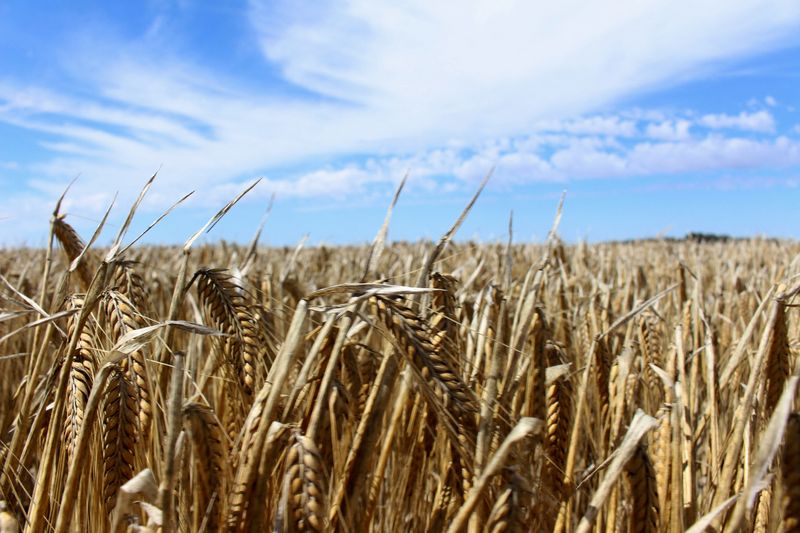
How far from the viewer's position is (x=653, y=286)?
495cm

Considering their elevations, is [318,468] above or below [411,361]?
below

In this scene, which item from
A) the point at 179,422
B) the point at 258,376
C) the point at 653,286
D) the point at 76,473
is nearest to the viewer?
the point at 179,422

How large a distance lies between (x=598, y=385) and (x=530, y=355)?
0.36 meters

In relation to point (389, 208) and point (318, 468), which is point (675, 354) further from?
point (318, 468)

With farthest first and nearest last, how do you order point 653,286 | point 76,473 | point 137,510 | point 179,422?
point 653,286 < point 137,510 < point 76,473 < point 179,422

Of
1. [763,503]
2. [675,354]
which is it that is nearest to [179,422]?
[763,503]

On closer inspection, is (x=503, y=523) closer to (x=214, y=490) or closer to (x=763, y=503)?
(x=214, y=490)

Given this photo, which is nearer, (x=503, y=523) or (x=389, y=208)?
(x=503, y=523)

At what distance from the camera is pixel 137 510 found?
4.46 feet

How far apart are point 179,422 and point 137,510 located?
0.66m

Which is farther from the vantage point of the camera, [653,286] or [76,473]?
[653,286]

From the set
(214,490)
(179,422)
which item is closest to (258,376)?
(214,490)

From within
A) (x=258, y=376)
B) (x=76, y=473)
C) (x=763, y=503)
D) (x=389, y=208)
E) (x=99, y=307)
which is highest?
(x=389, y=208)

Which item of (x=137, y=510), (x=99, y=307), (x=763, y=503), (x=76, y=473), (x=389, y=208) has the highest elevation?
(x=389, y=208)
